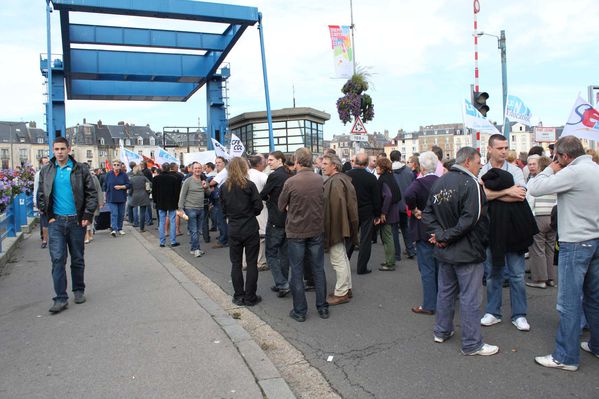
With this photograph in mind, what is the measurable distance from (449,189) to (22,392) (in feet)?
12.4

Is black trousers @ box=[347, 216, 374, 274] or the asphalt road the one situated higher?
black trousers @ box=[347, 216, 374, 274]

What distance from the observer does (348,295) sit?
6.19 metres

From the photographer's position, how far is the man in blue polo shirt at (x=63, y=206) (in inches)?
231

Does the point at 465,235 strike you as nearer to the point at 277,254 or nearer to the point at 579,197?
the point at 579,197

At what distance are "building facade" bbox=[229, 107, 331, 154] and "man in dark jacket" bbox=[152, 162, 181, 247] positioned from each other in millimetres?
12682

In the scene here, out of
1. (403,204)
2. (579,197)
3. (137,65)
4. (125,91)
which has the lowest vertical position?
(403,204)

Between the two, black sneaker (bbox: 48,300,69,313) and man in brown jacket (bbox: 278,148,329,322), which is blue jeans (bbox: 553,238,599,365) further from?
black sneaker (bbox: 48,300,69,313)

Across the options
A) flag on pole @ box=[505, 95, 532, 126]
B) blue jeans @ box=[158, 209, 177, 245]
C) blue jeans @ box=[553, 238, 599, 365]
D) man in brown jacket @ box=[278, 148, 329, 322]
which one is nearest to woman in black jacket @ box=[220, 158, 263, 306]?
man in brown jacket @ box=[278, 148, 329, 322]

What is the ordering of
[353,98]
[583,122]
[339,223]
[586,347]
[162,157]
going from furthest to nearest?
[353,98]
[162,157]
[583,122]
[339,223]
[586,347]

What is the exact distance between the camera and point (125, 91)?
847 inches

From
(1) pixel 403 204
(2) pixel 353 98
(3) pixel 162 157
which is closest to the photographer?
(1) pixel 403 204

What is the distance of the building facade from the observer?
2339 centimetres

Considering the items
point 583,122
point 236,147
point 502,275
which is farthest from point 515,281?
point 236,147

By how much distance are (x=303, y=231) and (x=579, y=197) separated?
2.72 m
